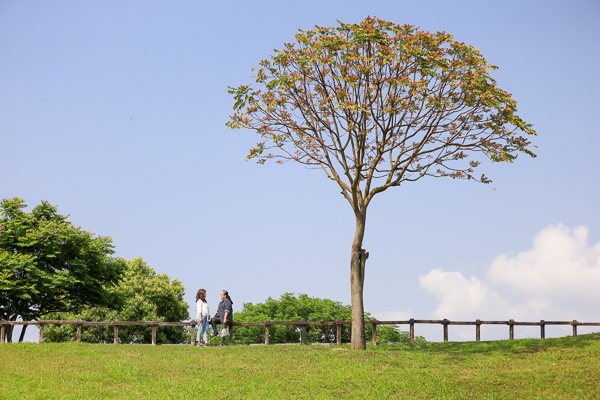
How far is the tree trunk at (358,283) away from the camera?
21.6 meters

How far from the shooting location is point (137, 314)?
147 ft

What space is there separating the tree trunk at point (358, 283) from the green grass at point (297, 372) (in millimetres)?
679

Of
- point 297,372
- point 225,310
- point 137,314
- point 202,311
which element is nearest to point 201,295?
point 202,311

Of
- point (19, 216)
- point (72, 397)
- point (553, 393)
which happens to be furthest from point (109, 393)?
point (19, 216)

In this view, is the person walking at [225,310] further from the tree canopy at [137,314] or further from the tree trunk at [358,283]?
the tree canopy at [137,314]

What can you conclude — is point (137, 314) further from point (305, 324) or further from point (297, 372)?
point (297, 372)

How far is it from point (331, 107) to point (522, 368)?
12565 millimetres

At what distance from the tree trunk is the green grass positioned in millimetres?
679

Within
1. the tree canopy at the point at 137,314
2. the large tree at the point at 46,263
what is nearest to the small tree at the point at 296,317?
the tree canopy at the point at 137,314

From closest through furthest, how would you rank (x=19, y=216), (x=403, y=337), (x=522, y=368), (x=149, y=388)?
(x=149, y=388) < (x=522, y=368) < (x=19, y=216) < (x=403, y=337)

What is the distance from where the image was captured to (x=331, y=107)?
22.5m

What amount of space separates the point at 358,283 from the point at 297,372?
5495mm

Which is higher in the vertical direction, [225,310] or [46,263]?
[46,263]

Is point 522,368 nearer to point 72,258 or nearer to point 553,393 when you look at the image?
point 553,393
